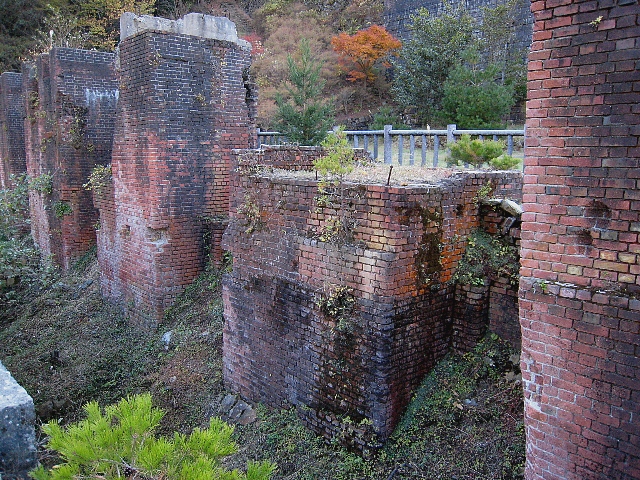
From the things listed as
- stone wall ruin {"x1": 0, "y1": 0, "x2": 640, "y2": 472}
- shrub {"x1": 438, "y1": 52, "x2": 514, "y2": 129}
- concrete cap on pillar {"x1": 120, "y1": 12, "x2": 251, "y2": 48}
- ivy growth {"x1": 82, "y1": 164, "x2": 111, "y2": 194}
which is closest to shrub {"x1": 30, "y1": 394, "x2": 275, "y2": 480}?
stone wall ruin {"x1": 0, "y1": 0, "x2": 640, "y2": 472}

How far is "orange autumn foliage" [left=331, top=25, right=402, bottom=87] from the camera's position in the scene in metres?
23.1

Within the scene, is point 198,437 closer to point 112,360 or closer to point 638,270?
Result: point 638,270

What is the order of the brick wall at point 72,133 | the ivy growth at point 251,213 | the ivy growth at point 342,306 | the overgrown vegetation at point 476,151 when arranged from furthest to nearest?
the brick wall at point 72,133 → the overgrown vegetation at point 476,151 → the ivy growth at point 251,213 → the ivy growth at point 342,306

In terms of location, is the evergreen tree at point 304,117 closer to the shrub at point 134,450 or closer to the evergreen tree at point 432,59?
the evergreen tree at point 432,59

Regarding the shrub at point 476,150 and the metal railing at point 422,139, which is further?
the metal railing at point 422,139

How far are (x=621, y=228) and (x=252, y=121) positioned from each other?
302 inches

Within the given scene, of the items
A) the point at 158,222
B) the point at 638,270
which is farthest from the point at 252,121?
the point at 638,270

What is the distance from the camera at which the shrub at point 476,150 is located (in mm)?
9820

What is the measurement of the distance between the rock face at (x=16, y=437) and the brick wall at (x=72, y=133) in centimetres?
972

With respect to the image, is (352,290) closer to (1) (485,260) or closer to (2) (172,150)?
(1) (485,260)

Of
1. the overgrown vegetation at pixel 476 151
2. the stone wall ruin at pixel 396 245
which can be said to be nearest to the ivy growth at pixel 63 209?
the stone wall ruin at pixel 396 245

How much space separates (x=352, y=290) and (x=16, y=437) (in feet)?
10.2

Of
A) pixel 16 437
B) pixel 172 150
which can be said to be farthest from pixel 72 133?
pixel 16 437

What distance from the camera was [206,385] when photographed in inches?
290
